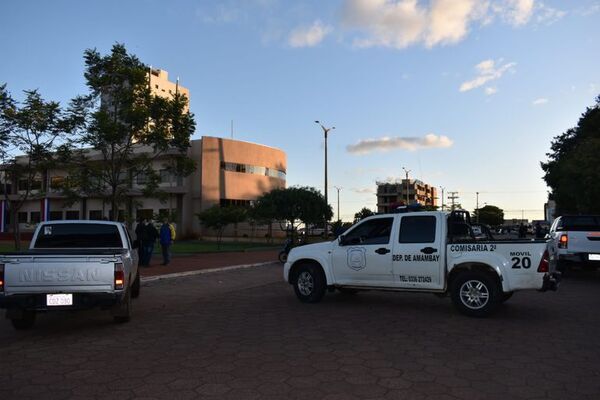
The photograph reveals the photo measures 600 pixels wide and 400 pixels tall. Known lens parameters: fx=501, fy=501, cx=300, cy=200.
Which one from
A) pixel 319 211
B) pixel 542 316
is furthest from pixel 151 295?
pixel 319 211

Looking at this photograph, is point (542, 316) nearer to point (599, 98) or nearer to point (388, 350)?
point (388, 350)

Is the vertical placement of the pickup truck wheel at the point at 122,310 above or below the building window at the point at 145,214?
below

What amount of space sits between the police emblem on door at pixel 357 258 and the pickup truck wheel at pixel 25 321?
5.55 meters

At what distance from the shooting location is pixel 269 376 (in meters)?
5.27

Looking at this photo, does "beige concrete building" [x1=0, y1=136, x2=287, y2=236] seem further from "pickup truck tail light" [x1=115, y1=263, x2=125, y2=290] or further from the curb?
"pickup truck tail light" [x1=115, y1=263, x2=125, y2=290]

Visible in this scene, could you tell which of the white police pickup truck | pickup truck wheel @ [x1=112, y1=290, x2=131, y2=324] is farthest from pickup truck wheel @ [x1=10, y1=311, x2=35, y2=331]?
the white police pickup truck

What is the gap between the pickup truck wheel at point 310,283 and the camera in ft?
33.3

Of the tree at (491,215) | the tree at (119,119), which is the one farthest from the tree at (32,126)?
the tree at (491,215)

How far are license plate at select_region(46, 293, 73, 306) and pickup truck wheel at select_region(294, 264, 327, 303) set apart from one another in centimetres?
467

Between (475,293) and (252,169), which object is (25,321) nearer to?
(475,293)

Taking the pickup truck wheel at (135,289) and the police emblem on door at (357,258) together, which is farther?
the pickup truck wheel at (135,289)

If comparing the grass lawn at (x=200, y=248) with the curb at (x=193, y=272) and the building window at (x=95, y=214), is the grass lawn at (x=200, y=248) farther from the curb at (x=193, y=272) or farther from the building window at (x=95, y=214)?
the building window at (x=95, y=214)

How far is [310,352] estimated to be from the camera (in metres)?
6.25

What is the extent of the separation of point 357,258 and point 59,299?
524 centimetres
